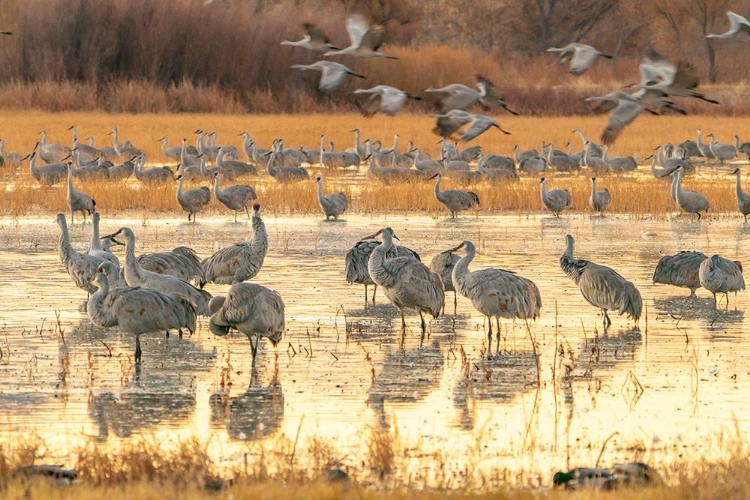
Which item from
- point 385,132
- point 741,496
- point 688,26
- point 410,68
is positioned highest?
point 688,26

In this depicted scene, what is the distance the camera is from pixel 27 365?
9031 mm

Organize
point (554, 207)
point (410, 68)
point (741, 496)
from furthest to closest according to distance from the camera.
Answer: point (410, 68)
point (554, 207)
point (741, 496)

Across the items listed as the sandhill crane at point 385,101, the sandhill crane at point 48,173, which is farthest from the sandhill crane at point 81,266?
the sandhill crane at point 48,173

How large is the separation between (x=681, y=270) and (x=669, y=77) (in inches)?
68.7

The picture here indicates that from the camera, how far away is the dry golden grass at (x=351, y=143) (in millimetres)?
20797

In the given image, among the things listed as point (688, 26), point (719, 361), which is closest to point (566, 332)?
point (719, 361)

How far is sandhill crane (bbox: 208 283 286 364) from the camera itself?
908 centimetres

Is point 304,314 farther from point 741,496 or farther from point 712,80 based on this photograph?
point 712,80

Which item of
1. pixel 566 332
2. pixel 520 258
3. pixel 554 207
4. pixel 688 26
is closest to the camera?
pixel 566 332

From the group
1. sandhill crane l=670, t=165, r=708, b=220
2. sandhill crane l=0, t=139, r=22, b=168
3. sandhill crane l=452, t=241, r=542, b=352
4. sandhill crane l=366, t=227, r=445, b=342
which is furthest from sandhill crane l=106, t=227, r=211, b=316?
sandhill crane l=0, t=139, r=22, b=168

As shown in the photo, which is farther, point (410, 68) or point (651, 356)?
point (410, 68)

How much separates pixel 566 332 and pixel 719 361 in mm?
1466

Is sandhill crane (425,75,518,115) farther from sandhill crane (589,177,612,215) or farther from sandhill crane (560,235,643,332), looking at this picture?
sandhill crane (589,177,612,215)

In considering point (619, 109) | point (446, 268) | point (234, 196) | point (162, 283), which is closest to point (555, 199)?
point (234, 196)
